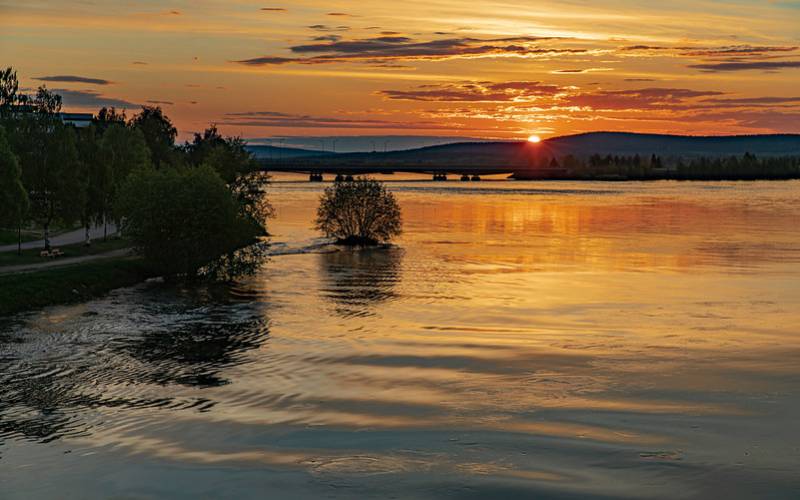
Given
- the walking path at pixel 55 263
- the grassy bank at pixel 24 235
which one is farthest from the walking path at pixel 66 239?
the walking path at pixel 55 263

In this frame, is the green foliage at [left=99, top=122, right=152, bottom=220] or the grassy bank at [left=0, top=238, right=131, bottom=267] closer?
the grassy bank at [left=0, top=238, right=131, bottom=267]

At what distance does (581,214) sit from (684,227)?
37.8 m

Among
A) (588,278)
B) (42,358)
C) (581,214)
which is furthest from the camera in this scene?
(581,214)

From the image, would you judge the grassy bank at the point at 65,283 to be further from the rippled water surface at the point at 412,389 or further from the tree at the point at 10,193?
the tree at the point at 10,193

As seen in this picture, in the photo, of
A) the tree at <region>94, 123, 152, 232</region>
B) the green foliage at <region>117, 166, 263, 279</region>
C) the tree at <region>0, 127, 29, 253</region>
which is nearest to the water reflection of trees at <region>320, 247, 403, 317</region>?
the green foliage at <region>117, 166, 263, 279</region>

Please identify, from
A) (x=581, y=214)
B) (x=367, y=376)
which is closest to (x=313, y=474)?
(x=367, y=376)

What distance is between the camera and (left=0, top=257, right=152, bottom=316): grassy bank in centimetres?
6381

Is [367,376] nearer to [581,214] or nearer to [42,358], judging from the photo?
[42,358]

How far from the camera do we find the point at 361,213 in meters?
121

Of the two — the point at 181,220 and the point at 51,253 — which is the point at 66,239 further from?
the point at 181,220

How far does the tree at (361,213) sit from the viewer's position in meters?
118

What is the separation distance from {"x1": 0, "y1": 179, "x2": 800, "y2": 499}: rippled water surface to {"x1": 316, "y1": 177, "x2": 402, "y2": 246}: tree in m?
31.5

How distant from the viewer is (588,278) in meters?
85.9

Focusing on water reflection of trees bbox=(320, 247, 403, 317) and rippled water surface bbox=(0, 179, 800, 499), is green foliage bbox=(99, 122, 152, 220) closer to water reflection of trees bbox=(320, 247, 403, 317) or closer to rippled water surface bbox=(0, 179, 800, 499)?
water reflection of trees bbox=(320, 247, 403, 317)
